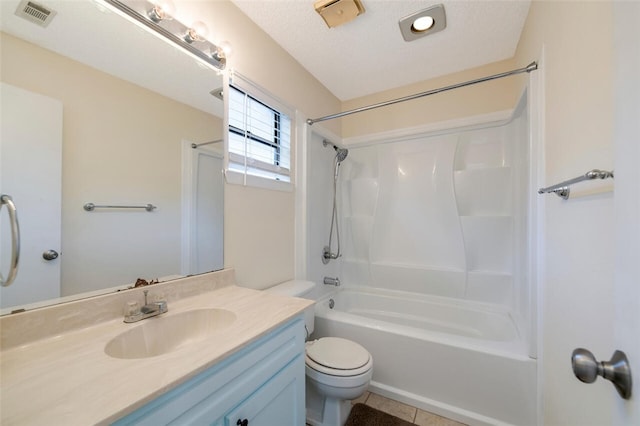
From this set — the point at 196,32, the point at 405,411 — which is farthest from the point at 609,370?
the point at 196,32

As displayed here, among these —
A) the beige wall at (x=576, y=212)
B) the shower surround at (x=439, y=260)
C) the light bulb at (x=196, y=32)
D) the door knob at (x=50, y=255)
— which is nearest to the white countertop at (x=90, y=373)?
the door knob at (x=50, y=255)

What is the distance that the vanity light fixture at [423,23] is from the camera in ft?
4.76

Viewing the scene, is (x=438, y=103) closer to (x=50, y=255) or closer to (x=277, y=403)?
(x=277, y=403)

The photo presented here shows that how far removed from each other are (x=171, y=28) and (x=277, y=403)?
1.68 meters

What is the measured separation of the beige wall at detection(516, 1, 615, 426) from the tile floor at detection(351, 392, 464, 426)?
554 millimetres

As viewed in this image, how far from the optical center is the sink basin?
0.83m

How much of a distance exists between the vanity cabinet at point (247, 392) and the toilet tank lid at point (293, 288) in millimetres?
519

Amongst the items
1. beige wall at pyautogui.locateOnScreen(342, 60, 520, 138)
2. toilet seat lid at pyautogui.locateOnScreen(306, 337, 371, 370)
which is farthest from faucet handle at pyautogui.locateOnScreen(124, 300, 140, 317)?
beige wall at pyautogui.locateOnScreen(342, 60, 520, 138)

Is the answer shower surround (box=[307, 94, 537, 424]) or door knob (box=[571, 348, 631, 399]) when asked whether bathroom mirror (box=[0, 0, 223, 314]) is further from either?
door knob (box=[571, 348, 631, 399])

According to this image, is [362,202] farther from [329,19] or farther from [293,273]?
[329,19]

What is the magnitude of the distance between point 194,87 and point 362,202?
1863 mm

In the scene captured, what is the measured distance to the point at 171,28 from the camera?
1.11 m

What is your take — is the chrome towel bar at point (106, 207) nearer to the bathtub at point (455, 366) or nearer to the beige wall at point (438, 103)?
the bathtub at point (455, 366)

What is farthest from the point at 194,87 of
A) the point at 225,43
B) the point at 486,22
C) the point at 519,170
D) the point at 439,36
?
the point at 519,170
